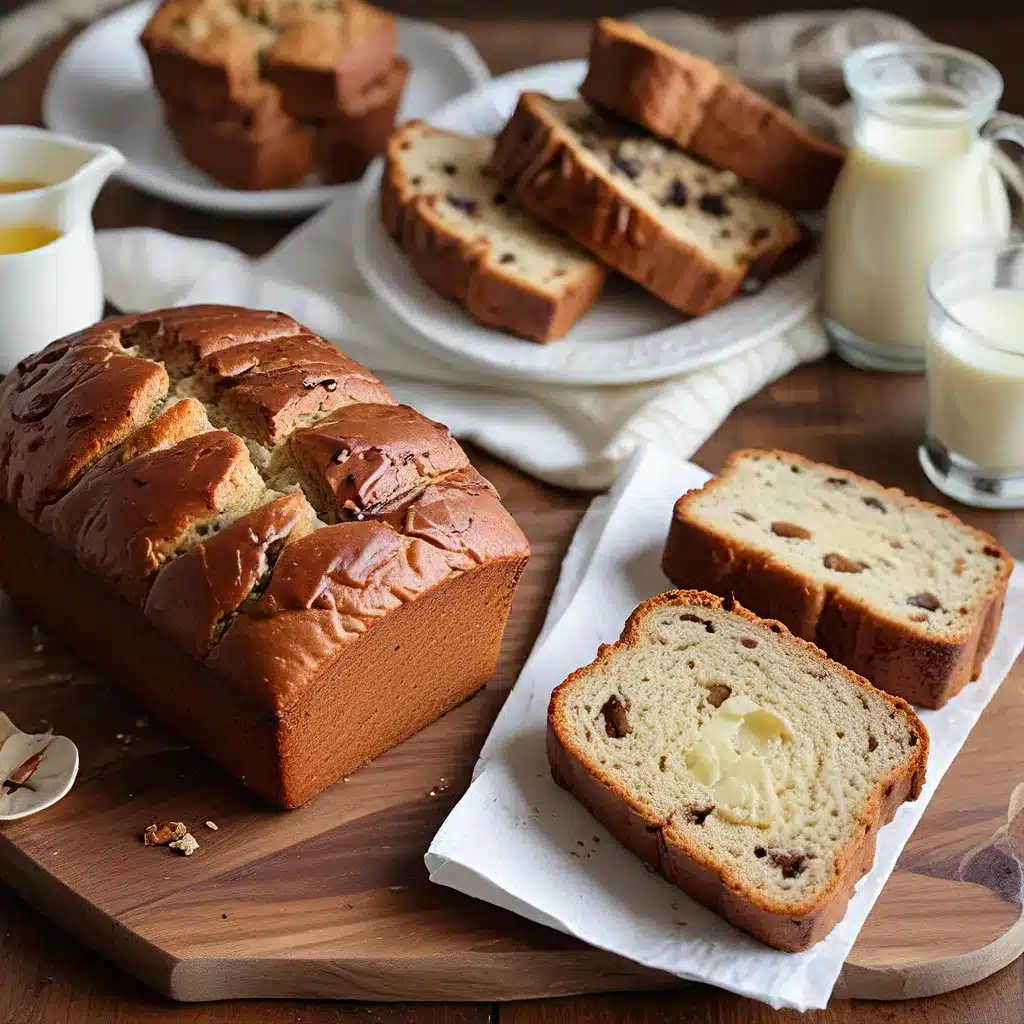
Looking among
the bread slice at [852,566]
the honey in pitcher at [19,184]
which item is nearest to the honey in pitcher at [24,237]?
the honey in pitcher at [19,184]

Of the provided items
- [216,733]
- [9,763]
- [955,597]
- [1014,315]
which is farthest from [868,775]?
[9,763]

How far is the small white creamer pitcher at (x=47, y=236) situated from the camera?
323cm

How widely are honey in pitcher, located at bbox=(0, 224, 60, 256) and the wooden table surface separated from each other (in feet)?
2.69

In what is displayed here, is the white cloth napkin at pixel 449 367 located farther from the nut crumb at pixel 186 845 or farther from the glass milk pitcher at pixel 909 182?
the nut crumb at pixel 186 845

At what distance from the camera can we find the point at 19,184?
11.2 feet

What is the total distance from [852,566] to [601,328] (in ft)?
3.64

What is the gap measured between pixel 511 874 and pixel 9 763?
95cm

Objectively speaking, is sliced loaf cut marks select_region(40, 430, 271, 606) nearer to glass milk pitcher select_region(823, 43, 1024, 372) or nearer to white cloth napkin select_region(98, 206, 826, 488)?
white cloth napkin select_region(98, 206, 826, 488)

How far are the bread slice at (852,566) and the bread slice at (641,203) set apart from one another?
0.66 meters

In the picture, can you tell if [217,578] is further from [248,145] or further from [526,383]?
[248,145]

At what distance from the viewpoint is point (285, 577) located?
7.45ft

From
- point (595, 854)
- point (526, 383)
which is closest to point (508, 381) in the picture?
point (526, 383)

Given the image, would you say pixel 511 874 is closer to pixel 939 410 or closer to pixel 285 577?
pixel 285 577

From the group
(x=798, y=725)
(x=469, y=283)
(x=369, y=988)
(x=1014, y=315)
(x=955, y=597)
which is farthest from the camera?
(x=469, y=283)
